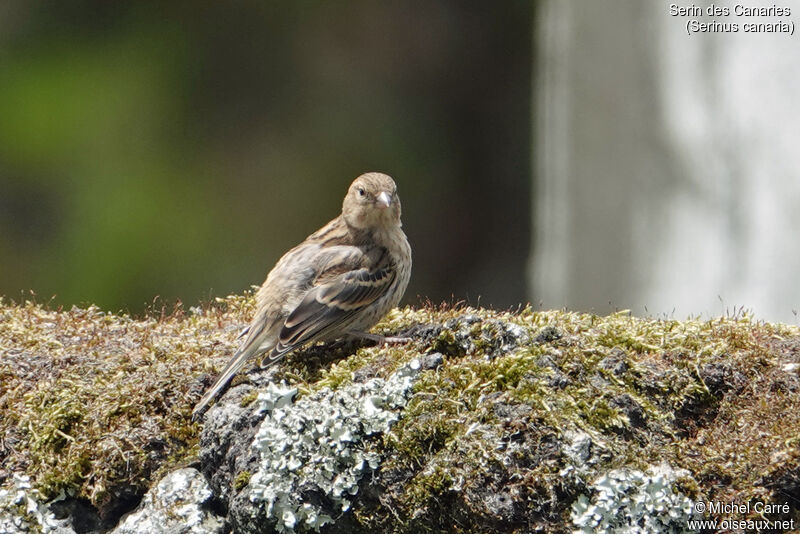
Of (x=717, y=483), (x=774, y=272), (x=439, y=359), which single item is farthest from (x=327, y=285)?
(x=774, y=272)

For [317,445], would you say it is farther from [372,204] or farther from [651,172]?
[651,172]

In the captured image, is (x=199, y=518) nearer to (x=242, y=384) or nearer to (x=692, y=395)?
(x=242, y=384)

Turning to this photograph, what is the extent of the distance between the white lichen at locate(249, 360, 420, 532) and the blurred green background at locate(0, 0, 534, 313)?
5869 millimetres

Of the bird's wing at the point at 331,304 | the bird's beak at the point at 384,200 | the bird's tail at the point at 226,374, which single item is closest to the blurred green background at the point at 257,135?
the bird's beak at the point at 384,200

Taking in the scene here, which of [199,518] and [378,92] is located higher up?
[378,92]

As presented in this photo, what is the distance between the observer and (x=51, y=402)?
3883mm

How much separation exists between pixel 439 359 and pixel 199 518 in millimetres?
1096

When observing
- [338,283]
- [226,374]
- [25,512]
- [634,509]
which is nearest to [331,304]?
[338,283]

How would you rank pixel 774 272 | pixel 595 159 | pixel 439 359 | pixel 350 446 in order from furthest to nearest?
pixel 595 159
pixel 774 272
pixel 439 359
pixel 350 446

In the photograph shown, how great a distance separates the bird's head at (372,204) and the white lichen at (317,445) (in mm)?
1712

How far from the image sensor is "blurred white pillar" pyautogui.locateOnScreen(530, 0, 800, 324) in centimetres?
684

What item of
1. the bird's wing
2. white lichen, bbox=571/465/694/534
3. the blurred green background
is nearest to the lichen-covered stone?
the bird's wing

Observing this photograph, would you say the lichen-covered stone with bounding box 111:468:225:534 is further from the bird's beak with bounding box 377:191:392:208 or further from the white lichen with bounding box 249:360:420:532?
the bird's beak with bounding box 377:191:392:208

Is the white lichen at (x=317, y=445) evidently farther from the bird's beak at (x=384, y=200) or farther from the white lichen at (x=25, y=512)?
the bird's beak at (x=384, y=200)
